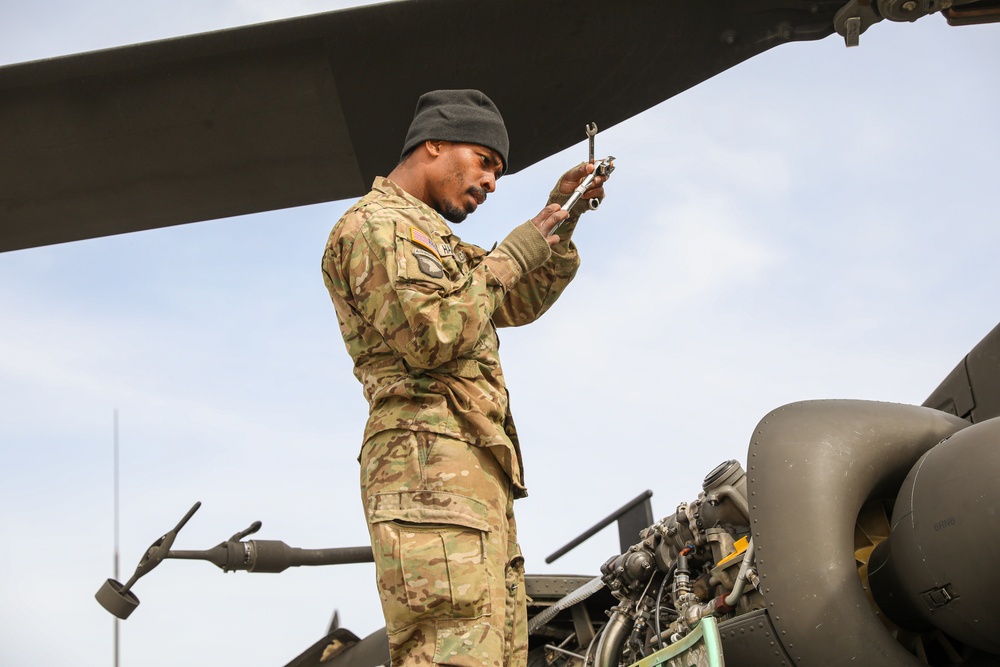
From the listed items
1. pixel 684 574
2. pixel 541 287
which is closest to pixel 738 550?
pixel 684 574

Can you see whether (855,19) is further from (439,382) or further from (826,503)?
(439,382)

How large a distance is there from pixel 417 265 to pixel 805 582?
1.12m

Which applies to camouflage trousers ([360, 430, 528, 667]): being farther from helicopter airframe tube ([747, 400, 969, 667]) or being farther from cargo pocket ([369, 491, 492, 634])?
helicopter airframe tube ([747, 400, 969, 667])

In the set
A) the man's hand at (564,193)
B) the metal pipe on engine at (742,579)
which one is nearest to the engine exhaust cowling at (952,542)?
the metal pipe on engine at (742,579)

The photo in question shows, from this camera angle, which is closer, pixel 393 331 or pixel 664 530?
pixel 393 331

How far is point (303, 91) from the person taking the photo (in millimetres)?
2955

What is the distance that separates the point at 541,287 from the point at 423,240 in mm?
630

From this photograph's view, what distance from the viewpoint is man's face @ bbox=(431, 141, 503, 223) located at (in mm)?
3010

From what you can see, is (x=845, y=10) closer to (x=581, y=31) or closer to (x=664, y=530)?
(x=581, y=31)

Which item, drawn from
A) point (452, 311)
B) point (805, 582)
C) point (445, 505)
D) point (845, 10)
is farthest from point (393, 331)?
point (845, 10)

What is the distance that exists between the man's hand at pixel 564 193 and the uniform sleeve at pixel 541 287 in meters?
0.14

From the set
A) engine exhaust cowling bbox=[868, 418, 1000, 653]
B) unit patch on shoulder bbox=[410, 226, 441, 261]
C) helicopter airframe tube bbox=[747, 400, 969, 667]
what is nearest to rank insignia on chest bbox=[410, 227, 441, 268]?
unit patch on shoulder bbox=[410, 226, 441, 261]

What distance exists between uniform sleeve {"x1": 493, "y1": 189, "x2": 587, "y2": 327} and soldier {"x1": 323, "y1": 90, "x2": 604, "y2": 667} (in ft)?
0.64

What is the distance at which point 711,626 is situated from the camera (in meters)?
2.34
